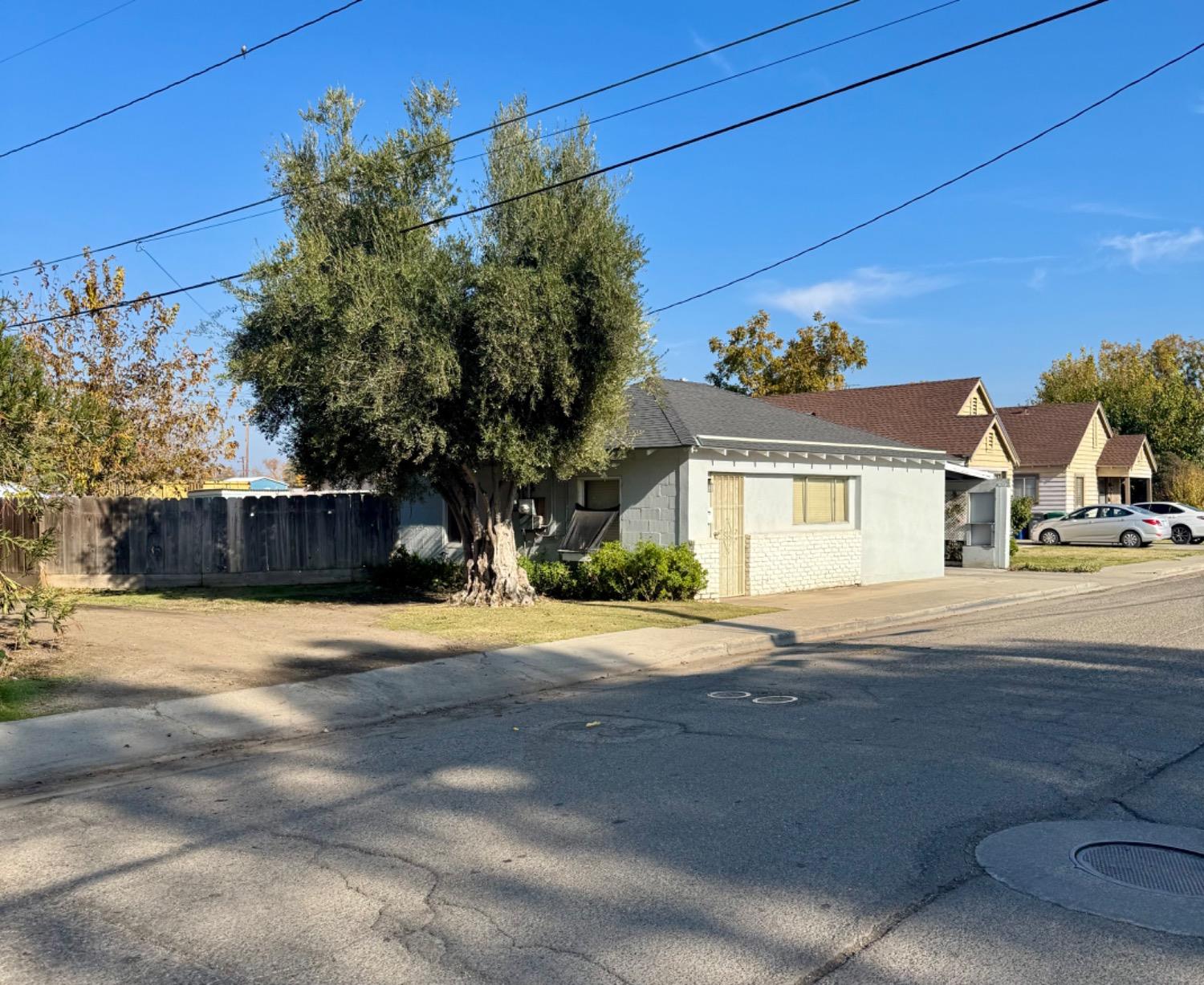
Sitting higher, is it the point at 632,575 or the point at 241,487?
the point at 241,487

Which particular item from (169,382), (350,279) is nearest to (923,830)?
(350,279)

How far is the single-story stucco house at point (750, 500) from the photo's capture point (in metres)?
18.3

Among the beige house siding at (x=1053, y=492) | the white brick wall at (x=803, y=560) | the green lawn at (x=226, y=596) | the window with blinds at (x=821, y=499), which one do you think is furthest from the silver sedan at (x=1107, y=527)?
the green lawn at (x=226, y=596)

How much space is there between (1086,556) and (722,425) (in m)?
16.0

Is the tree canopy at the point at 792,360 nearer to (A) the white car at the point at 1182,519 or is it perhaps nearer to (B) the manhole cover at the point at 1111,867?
(A) the white car at the point at 1182,519

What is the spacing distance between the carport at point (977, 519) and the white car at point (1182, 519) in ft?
40.6

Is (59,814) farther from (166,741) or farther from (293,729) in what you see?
(293,729)

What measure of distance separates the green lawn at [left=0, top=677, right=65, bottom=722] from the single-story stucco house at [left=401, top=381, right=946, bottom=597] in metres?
9.81

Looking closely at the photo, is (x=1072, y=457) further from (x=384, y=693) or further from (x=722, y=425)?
(x=384, y=693)

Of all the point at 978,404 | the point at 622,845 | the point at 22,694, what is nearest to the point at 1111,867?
the point at 622,845

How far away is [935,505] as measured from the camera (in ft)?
78.9

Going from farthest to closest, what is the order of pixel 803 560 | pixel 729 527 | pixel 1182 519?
pixel 1182 519 → pixel 803 560 → pixel 729 527

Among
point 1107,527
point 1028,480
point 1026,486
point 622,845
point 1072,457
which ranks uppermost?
point 1072,457

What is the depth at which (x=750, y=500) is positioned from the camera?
19.5 m
